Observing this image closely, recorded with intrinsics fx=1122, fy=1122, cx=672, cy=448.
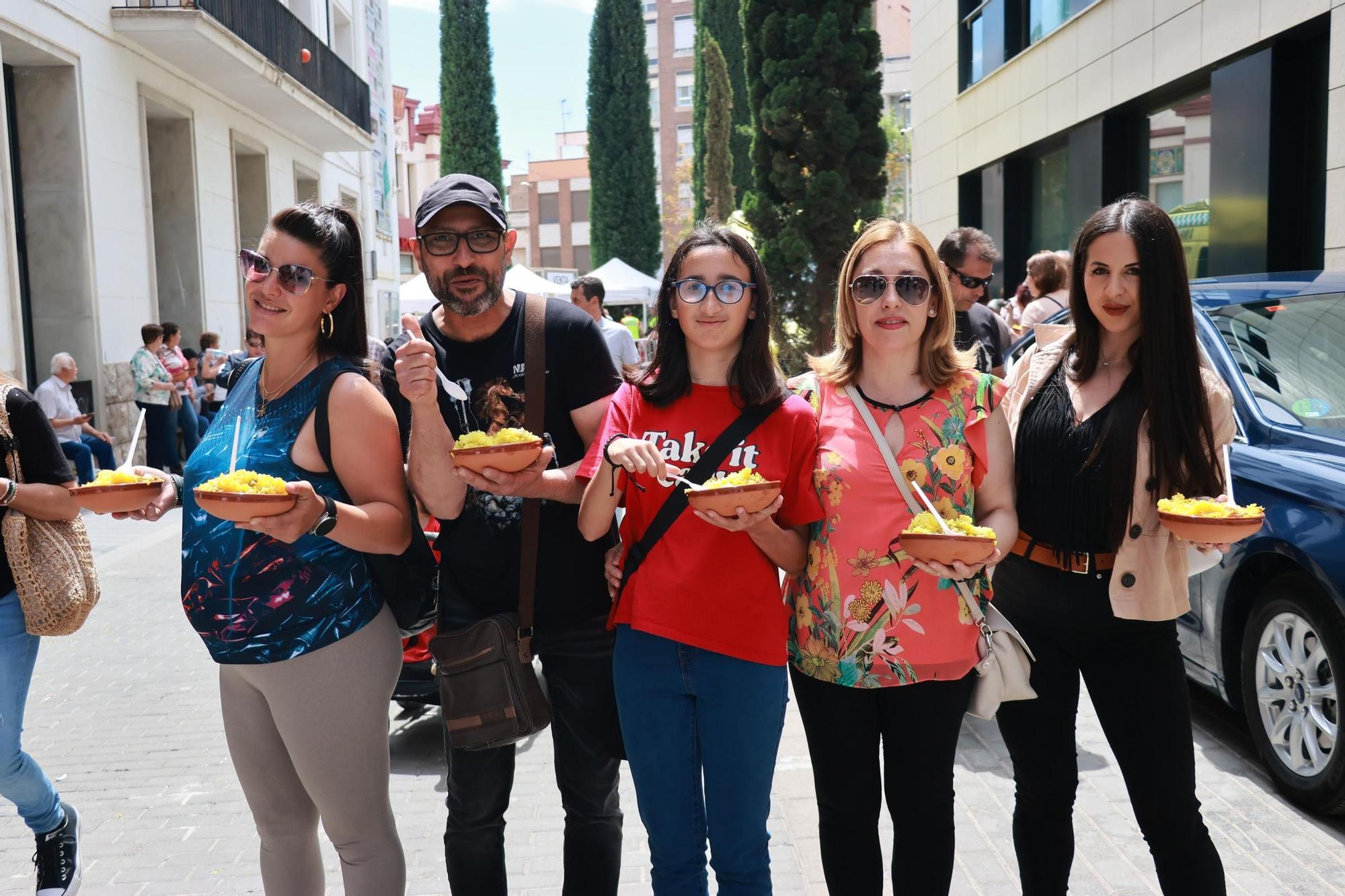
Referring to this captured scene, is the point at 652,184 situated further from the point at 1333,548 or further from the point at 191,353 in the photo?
the point at 1333,548

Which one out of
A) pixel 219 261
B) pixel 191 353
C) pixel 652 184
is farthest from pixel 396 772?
pixel 652 184

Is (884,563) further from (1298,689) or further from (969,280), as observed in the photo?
(969,280)

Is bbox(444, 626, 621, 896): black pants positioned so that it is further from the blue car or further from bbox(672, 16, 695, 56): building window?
bbox(672, 16, 695, 56): building window

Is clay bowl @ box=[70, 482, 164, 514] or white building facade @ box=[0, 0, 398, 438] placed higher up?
white building facade @ box=[0, 0, 398, 438]

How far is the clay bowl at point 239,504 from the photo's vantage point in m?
2.33

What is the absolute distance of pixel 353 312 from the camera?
2.91 m

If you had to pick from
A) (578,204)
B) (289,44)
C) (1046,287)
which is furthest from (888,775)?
(578,204)

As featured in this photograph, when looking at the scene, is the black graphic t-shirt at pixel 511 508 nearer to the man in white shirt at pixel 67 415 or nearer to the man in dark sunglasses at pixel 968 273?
the man in dark sunglasses at pixel 968 273

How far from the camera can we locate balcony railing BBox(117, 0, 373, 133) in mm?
15414

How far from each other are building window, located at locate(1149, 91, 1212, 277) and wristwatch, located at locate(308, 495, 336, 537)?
1090cm

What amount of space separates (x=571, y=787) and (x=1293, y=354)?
3.62 metres

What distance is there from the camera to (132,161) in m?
14.9

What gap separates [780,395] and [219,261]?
17627mm

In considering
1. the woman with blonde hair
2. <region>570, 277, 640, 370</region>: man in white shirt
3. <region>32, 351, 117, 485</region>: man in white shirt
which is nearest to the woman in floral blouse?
the woman with blonde hair
